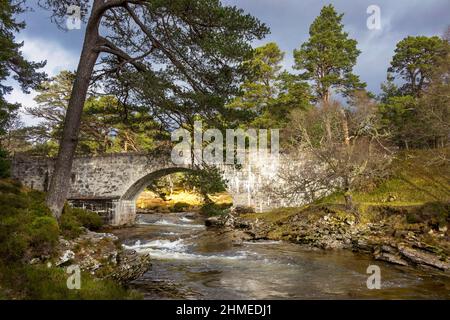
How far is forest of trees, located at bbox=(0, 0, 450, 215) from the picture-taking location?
9.31 m

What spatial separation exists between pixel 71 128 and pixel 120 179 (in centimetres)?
1801

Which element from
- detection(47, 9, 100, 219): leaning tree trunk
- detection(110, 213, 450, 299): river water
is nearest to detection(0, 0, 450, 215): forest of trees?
detection(47, 9, 100, 219): leaning tree trunk

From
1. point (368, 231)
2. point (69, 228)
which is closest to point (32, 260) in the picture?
point (69, 228)

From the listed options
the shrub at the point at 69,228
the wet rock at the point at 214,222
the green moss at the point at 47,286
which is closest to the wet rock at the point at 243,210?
the wet rock at the point at 214,222

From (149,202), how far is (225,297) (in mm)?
32747

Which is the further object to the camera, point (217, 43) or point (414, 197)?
point (414, 197)

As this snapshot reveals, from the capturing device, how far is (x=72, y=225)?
9.41 m

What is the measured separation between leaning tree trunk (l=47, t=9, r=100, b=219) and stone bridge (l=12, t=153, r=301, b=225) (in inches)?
606

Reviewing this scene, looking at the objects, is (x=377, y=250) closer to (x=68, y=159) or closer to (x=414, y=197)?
(x=414, y=197)

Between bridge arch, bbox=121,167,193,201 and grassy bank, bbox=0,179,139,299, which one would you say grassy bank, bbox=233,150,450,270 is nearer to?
bridge arch, bbox=121,167,193,201

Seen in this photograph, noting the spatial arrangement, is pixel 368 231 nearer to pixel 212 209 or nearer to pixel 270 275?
pixel 270 275

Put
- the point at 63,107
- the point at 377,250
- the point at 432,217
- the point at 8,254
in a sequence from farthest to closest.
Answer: the point at 63,107 < the point at 432,217 < the point at 377,250 < the point at 8,254
